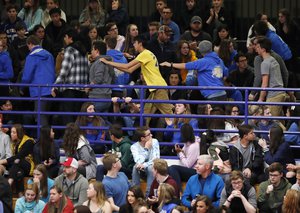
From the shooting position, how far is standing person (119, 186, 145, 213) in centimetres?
2562

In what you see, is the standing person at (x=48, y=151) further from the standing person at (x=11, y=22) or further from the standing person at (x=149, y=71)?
the standing person at (x=11, y=22)

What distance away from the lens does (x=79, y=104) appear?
1147 inches

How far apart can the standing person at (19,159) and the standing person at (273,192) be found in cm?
396

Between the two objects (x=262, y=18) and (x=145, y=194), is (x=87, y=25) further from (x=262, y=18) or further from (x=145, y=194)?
(x=145, y=194)

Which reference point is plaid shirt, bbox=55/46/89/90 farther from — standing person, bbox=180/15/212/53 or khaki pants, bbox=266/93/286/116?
khaki pants, bbox=266/93/286/116

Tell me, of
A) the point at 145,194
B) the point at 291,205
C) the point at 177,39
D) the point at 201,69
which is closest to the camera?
the point at 291,205

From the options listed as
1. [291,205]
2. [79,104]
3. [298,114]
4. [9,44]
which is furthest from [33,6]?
[291,205]

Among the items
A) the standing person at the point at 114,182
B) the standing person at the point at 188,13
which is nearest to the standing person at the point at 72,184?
the standing person at the point at 114,182

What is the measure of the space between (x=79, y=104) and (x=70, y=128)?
200cm

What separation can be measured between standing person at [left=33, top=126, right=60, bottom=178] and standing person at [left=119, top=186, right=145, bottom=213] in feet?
6.84

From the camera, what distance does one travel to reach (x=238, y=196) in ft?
83.5

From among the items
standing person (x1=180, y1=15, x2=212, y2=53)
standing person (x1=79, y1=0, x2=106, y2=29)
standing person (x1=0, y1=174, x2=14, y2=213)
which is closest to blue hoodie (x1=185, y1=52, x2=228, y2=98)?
standing person (x1=180, y1=15, x2=212, y2=53)

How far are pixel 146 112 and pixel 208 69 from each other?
124 cm

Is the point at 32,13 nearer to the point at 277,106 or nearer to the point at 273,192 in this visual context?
the point at 277,106
